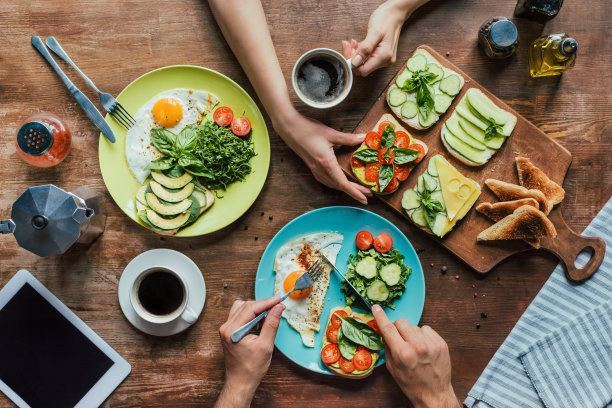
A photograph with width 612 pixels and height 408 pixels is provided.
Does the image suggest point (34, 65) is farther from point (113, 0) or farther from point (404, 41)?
point (404, 41)

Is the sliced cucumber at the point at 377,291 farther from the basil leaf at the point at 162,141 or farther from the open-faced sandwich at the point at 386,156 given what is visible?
the basil leaf at the point at 162,141

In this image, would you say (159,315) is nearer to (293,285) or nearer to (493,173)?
(293,285)

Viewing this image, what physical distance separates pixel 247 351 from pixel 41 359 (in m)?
1.35

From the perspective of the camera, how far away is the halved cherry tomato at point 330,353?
2549 mm

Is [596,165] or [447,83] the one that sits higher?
[447,83]

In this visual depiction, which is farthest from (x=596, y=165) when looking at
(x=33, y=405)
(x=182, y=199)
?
(x=33, y=405)

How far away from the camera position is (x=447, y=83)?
2.57 metres

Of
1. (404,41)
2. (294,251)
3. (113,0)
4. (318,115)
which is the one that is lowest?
(294,251)

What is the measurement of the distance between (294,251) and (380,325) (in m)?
0.66

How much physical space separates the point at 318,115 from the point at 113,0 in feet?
4.84

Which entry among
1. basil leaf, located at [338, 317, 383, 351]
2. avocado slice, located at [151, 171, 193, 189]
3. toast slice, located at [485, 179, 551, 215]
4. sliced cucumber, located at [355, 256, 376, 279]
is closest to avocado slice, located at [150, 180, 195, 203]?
avocado slice, located at [151, 171, 193, 189]

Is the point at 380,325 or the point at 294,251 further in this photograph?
the point at 294,251

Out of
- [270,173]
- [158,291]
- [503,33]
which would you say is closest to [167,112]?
[270,173]

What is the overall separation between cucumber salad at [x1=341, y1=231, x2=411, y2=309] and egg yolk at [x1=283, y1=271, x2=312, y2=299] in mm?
266
